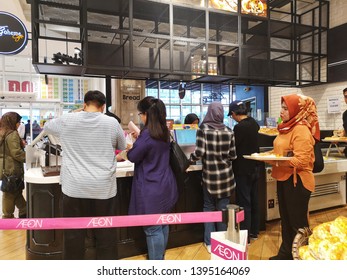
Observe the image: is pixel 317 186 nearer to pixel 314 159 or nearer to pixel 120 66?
pixel 314 159

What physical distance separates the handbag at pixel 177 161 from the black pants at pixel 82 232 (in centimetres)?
55

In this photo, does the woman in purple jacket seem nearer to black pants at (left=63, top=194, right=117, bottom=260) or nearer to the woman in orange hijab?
black pants at (left=63, top=194, right=117, bottom=260)

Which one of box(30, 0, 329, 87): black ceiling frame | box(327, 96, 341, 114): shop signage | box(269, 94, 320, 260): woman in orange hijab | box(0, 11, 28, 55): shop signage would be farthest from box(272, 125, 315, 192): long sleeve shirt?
box(0, 11, 28, 55): shop signage

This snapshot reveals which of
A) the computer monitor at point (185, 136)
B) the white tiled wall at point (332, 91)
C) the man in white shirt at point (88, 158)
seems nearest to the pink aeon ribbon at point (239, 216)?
the man in white shirt at point (88, 158)

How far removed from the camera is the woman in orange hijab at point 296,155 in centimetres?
215

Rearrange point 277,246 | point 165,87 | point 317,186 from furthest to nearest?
1. point 165,87
2. point 317,186
3. point 277,246

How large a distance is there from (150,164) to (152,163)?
0.06ft

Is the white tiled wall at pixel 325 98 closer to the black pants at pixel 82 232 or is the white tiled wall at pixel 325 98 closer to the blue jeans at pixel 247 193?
the blue jeans at pixel 247 193

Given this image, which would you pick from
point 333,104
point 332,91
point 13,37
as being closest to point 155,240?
point 13,37

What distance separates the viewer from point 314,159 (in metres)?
2.33

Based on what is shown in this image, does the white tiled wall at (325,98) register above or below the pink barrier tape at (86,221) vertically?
above

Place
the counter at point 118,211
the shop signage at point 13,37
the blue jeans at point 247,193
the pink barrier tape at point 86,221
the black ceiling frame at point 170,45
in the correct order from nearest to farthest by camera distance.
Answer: the pink barrier tape at point 86,221 < the counter at point 118,211 < the blue jeans at point 247,193 < the black ceiling frame at point 170,45 < the shop signage at point 13,37
